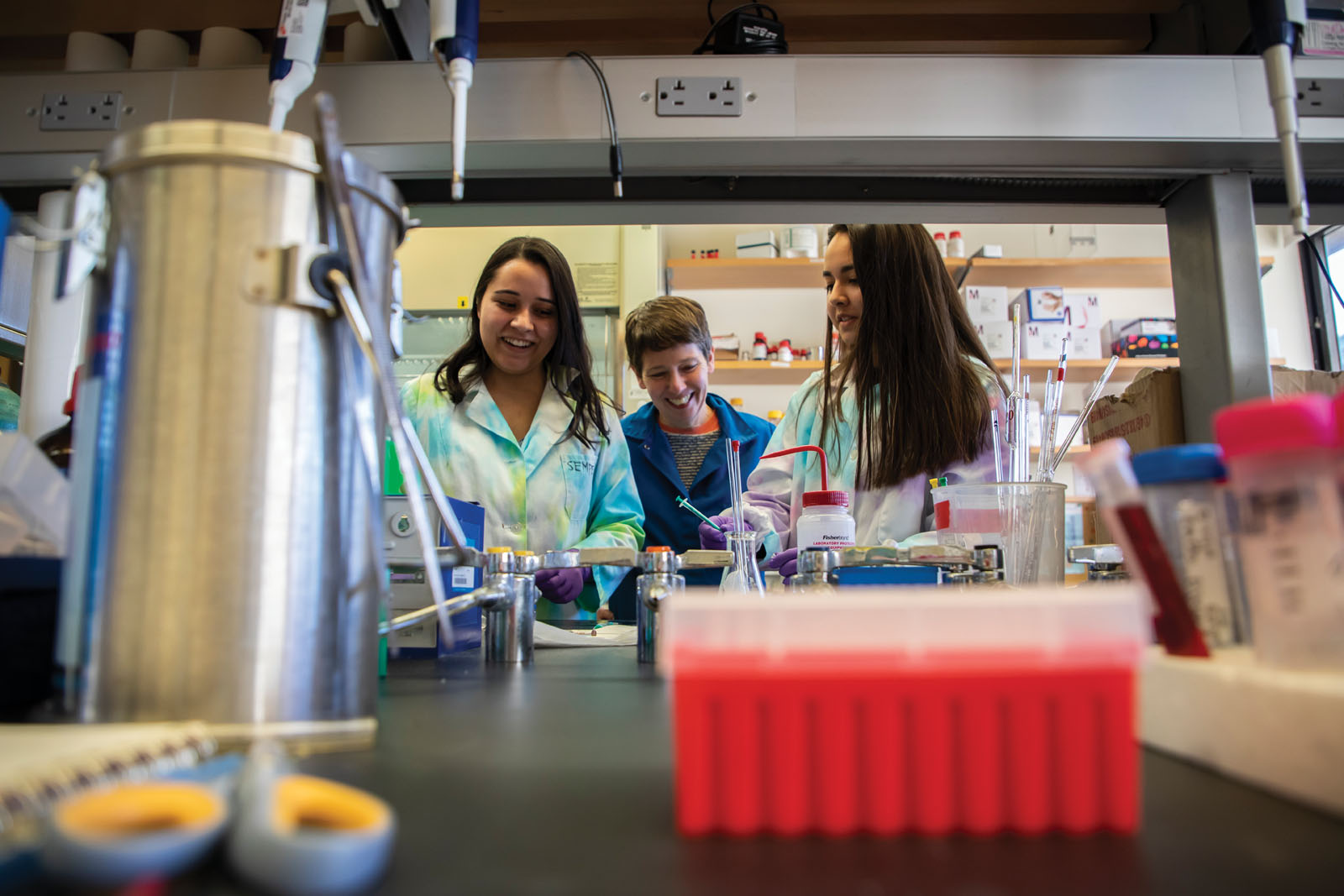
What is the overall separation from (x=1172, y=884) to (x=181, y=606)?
0.41 meters

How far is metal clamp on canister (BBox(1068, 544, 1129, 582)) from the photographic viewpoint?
0.85 meters

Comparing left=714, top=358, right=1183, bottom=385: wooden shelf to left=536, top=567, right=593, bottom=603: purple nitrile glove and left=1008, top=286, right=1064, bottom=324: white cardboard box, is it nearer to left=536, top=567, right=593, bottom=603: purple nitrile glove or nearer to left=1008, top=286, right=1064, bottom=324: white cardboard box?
left=1008, top=286, right=1064, bottom=324: white cardboard box

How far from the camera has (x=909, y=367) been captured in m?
1.67

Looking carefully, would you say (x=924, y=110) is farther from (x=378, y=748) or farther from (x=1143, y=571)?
(x=378, y=748)

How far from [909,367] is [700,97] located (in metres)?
0.98

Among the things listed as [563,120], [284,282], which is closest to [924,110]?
[563,120]

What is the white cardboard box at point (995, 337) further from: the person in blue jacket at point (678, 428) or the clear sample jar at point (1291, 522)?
the clear sample jar at point (1291, 522)

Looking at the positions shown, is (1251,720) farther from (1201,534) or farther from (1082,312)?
(1082,312)

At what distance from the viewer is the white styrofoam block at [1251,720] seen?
0.31 metres

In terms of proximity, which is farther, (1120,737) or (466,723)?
(466,723)

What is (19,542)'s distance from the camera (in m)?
0.55

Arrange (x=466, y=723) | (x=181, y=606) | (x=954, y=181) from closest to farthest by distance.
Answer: (x=181, y=606)
(x=466, y=723)
(x=954, y=181)

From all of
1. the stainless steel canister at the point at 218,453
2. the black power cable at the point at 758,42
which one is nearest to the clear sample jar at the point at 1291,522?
the stainless steel canister at the point at 218,453

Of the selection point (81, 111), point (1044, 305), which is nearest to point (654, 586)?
point (81, 111)
